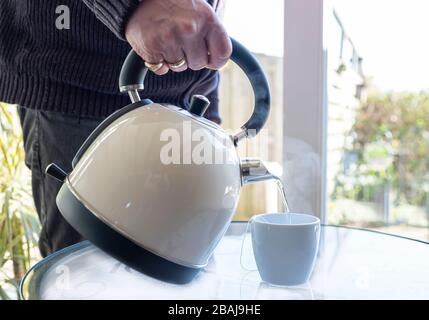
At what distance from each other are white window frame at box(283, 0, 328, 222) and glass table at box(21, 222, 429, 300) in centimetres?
20

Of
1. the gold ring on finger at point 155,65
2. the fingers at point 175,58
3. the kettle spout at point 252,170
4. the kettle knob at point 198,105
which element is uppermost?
the fingers at point 175,58

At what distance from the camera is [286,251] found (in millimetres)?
580

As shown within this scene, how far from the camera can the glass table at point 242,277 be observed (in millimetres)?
529

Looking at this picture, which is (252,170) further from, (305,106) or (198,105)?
(305,106)

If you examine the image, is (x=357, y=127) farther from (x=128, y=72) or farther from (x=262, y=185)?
(x=128, y=72)

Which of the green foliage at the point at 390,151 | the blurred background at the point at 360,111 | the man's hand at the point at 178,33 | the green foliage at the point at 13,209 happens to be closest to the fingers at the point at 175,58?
the man's hand at the point at 178,33

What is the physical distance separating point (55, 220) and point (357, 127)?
73cm

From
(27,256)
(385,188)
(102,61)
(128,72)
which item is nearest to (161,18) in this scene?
(128,72)

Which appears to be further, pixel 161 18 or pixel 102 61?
pixel 102 61

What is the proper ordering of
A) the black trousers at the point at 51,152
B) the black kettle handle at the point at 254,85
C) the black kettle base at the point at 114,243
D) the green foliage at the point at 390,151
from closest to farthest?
the black kettle base at the point at 114,243 → the black kettle handle at the point at 254,85 → the black trousers at the point at 51,152 → the green foliage at the point at 390,151

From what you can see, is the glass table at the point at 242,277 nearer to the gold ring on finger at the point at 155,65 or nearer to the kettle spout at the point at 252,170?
the kettle spout at the point at 252,170

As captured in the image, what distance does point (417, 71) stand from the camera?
1.01 m

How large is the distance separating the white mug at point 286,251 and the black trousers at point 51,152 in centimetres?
35
